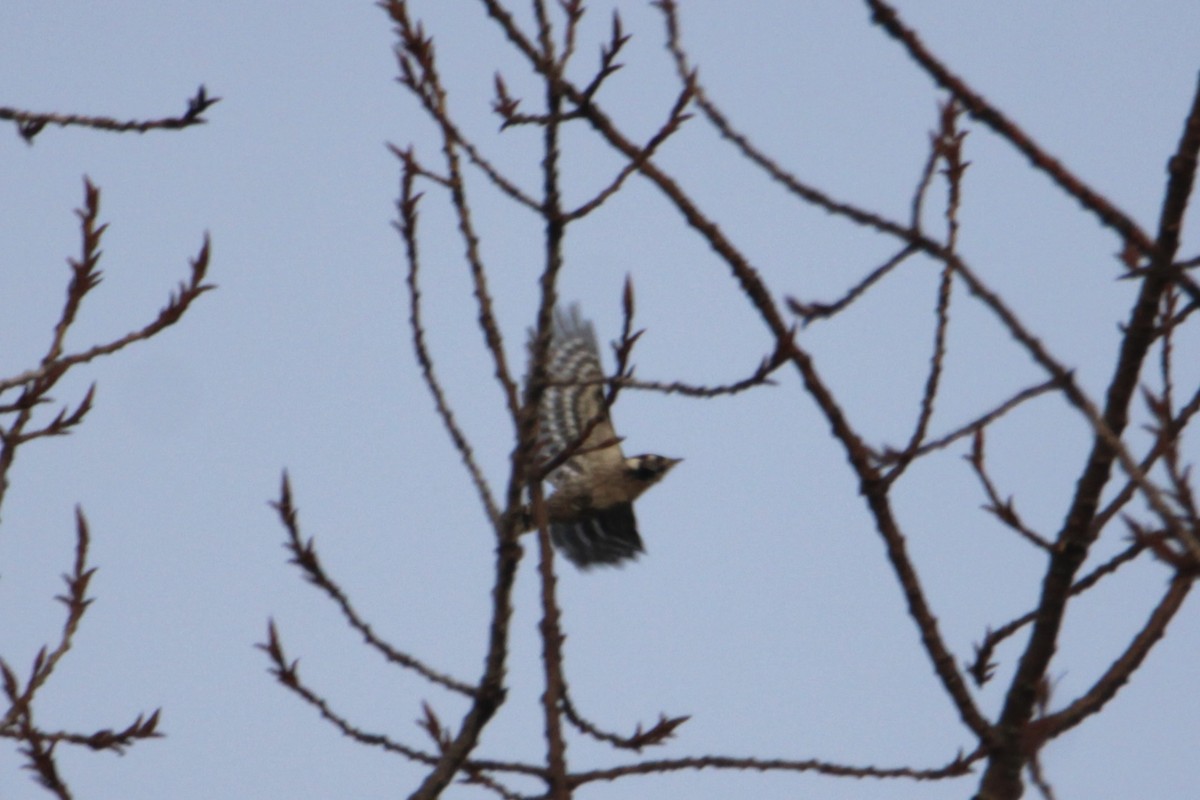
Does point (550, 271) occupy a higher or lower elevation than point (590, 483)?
lower

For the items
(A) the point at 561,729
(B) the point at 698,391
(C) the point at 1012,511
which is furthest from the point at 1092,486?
(A) the point at 561,729

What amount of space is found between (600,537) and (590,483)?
40cm

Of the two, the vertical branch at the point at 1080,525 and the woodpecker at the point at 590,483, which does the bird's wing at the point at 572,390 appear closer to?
the woodpecker at the point at 590,483

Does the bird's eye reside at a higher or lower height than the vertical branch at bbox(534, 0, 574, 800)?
Answer: higher

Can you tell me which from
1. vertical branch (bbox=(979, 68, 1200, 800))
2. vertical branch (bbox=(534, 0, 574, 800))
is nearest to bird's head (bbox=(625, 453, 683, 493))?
vertical branch (bbox=(534, 0, 574, 800))

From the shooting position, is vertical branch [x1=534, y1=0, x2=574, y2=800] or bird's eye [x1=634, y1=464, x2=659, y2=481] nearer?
vertical branch [x1=534, y1=0, x2=574, y2=800]

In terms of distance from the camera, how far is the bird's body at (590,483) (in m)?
9.91

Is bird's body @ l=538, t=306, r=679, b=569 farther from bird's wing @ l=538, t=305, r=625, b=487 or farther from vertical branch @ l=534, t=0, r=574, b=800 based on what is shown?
vertical branch @ l=534, t=0, r=574, b=800

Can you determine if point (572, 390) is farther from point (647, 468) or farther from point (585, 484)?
point (585, 484)

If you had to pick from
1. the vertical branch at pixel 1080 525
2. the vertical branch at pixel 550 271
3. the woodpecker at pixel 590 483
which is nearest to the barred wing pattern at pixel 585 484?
the woodpecker at pixel 590 483

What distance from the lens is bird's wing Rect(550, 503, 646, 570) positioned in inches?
384

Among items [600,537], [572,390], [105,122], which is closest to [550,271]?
[105,122]

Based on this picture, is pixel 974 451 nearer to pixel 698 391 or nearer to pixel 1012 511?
pixel 1012 511

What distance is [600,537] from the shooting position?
32.9 feet
